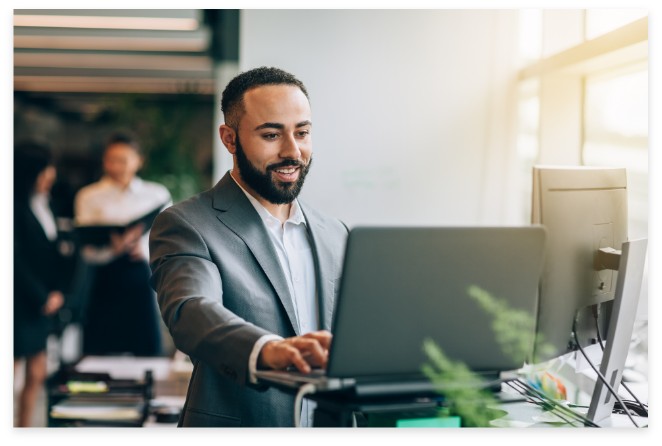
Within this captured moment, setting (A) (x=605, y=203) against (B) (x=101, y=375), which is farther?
(B) (x=101, y=375)

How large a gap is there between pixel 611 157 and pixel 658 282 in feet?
1.64

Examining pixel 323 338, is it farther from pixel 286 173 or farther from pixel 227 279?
pixel 286 173

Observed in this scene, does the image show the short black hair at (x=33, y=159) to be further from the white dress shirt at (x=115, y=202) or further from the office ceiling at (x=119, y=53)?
the white dress shirt at (x=115, y=202)

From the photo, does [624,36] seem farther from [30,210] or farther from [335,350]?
[30,210]

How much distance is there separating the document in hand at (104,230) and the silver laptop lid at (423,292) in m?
3.37

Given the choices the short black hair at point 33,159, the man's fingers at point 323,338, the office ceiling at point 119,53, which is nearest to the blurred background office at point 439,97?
the office ceiling at point 119,53

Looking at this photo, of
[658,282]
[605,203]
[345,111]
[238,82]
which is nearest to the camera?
[605,203]

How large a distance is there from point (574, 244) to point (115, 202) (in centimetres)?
371

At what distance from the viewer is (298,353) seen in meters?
1.32

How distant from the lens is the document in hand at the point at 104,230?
15.1 ft

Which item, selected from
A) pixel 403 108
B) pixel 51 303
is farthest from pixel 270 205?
pixel 51 303

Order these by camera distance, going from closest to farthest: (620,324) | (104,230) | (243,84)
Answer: (620,324) → (243,84) → (104,230)

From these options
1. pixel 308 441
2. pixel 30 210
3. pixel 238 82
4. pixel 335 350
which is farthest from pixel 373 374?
pixel 30 210

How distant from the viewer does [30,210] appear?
343 centimetres
